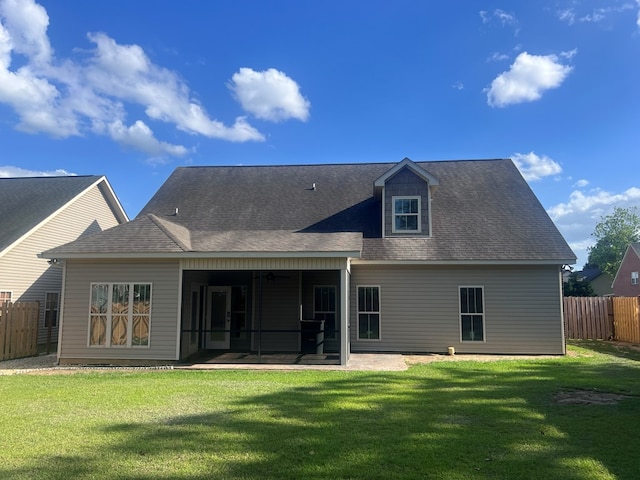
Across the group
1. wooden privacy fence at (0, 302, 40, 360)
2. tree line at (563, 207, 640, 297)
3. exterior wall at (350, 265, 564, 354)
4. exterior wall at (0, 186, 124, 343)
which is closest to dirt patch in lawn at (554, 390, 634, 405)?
exterior wall at (350, 265, 564, 354)

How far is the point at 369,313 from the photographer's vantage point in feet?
48.8

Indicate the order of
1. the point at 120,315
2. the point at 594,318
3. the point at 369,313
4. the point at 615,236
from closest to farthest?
the point at 120,315 → the point at 369,313 → the point at 594,318 → the point at 615,236

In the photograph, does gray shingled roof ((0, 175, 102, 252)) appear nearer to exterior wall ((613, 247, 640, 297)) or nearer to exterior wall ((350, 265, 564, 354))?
exterior wall ((350, 265, 564, 354))

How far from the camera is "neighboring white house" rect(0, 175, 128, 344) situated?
54.5ft

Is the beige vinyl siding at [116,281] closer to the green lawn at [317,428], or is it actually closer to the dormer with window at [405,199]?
the green lawn at [317,428]

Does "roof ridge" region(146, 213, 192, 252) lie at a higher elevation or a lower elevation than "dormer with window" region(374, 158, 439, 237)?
lower

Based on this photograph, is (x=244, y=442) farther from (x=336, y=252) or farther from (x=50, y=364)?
(x=50, y=364)

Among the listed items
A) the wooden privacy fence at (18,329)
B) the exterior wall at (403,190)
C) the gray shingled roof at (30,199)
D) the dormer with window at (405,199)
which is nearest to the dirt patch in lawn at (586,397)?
the dormer with window at (405,199)

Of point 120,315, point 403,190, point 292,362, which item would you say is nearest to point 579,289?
point 403,190

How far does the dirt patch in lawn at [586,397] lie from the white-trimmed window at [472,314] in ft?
19.7

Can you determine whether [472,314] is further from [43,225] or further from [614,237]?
[614,237]

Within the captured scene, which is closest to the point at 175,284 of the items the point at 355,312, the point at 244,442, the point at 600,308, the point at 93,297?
the point at 93,297

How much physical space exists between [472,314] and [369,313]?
313 centimetres

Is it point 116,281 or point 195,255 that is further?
point 116,281
